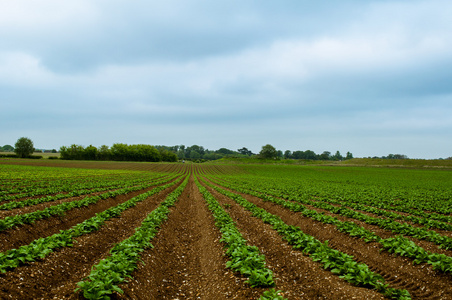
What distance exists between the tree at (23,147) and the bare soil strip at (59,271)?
171 m

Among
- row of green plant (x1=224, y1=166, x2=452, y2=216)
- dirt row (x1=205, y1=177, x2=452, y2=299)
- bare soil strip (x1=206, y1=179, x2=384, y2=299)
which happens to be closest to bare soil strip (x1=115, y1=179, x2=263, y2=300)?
bare soil strip (x1=206, y1=179, x2=384, y2=299)

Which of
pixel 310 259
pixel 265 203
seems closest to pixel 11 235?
pixel 310 259

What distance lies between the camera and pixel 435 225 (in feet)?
49.2

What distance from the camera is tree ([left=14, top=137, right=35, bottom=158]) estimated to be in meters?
138

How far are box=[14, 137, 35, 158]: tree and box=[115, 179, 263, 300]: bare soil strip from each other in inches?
6766

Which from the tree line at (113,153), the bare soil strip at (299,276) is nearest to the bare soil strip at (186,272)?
the bare soil strip at (299,276)

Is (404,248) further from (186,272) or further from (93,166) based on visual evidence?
(93,166)

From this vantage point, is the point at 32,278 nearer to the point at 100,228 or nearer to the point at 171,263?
the point at 171,263

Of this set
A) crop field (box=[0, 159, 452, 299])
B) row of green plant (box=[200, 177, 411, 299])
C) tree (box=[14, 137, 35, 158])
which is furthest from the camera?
tree (box=[14, 137, 35, 158])

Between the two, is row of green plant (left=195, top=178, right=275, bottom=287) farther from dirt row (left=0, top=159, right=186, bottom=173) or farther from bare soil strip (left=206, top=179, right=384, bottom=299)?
dirt row (left=0, top=159, right=186, bottom=173)

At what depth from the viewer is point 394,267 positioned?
29.3ft

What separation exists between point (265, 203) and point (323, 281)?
51.4ft

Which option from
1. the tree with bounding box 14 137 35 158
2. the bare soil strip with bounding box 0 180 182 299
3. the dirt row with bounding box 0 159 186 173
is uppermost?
the tree with bounding box 14 137 35 158

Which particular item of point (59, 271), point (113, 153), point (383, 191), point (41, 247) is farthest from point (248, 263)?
point (113, 153)
